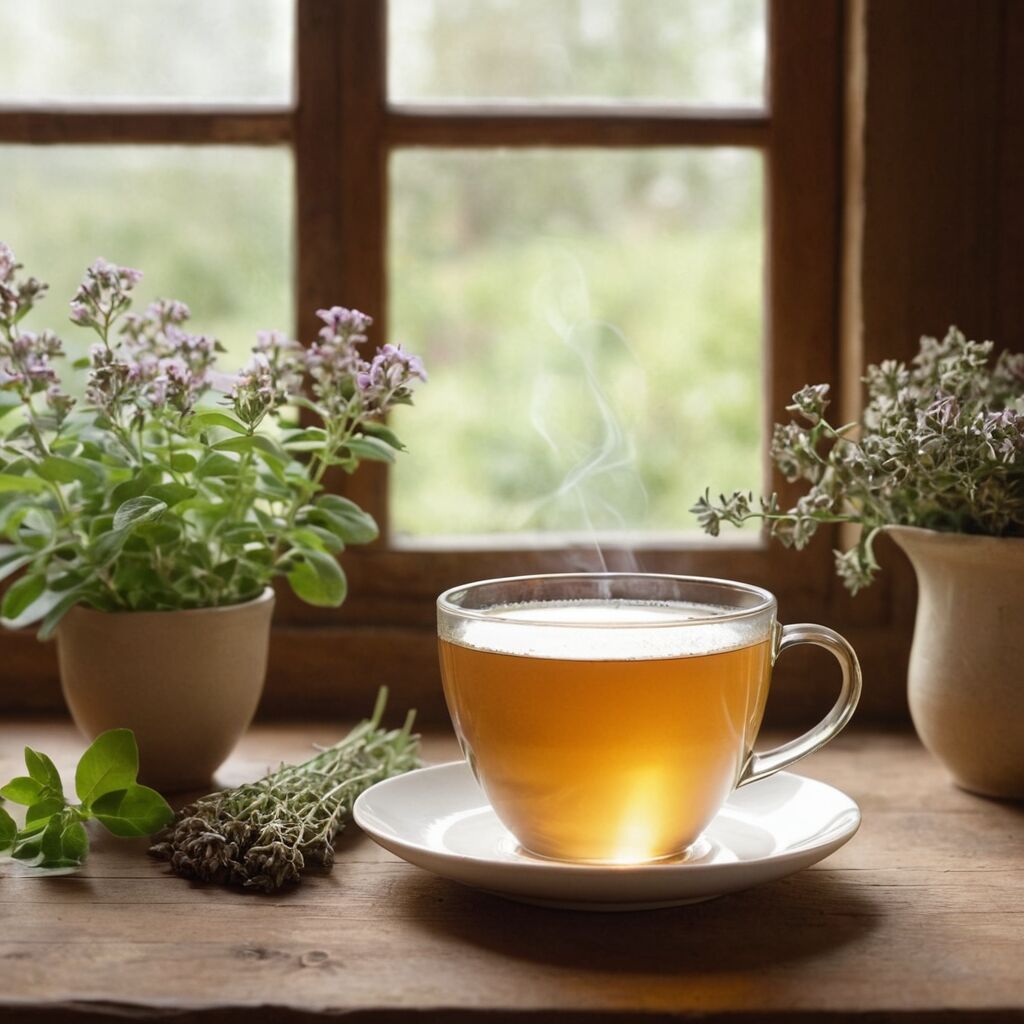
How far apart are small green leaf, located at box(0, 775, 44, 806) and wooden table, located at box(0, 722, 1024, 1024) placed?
45mm

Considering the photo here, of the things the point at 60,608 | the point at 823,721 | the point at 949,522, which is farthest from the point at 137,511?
the point at 949,522

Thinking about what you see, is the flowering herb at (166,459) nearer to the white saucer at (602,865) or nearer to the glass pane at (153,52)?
the white saucer at (602,865)

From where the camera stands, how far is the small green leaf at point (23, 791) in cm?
89

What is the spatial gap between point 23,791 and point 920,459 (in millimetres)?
695

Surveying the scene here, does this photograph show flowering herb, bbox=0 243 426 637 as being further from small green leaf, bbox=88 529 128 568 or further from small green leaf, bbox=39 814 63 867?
small green leaf, bbox=39 814 63 867

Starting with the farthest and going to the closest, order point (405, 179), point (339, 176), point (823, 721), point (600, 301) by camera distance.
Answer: point (600, 301), point (405, 179), point (339, 176), point (823, 721)

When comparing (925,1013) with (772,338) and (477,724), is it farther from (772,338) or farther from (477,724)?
(772,338)

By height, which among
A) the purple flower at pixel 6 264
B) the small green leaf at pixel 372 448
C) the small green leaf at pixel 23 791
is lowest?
the small green leaf at pixel 23 791

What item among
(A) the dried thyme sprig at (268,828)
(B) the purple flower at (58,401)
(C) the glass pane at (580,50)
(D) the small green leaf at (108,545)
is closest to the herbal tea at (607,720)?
(A) the dried thyme sprig at (268,828)

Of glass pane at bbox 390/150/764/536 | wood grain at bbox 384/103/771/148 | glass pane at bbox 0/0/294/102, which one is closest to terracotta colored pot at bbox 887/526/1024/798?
wood grain at bbox 384/103/771/148

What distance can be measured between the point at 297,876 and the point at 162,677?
23cm

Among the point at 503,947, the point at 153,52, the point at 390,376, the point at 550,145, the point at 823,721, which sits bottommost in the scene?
the point at 503,947

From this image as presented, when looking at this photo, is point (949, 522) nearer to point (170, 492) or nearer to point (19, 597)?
point (170, 492)

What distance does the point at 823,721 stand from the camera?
0.86 m
